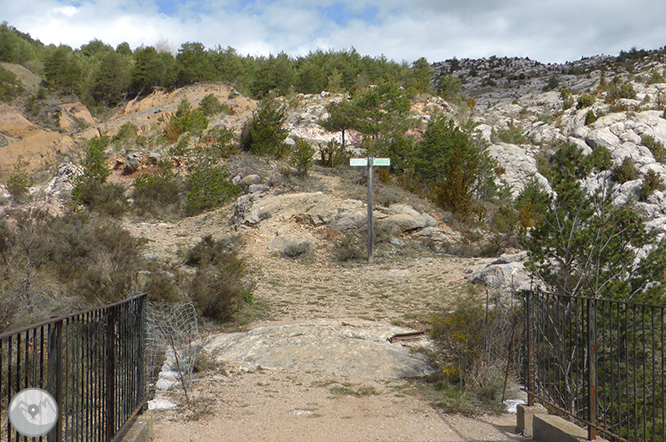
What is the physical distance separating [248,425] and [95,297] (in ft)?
12.7

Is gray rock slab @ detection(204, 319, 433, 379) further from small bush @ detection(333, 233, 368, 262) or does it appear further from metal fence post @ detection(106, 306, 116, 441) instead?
small bush @ detection(333, 233, 368, 262)

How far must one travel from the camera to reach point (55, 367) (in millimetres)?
2395

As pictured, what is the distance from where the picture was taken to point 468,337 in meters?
5.63

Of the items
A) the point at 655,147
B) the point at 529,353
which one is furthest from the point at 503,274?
the point at 655,147

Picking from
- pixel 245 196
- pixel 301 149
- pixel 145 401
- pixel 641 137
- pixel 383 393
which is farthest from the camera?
pixel 641 137

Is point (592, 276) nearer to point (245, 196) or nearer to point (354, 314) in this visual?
point (354, 314)

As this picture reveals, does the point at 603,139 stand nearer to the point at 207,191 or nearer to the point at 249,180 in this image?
the point at 249,180

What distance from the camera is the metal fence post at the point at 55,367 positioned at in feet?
7.71

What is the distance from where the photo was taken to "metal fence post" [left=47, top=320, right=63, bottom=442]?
92.5 inches

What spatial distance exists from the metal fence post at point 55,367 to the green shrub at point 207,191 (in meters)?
17.6

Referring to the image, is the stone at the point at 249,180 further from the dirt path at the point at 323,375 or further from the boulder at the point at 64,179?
the dirt path at the point at 323,375

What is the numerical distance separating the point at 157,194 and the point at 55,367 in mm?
18774

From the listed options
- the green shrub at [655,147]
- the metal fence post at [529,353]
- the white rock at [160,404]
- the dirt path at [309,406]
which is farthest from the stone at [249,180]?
the green shrub at [655,147]

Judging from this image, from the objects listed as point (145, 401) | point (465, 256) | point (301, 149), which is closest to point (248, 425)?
point (145, 401)
